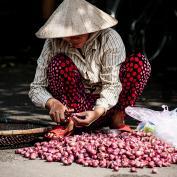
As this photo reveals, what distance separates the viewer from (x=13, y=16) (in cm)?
1048

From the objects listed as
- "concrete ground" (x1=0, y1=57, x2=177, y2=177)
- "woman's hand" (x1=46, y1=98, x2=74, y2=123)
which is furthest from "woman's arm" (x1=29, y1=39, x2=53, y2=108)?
"concrete ground" (x1=0, y1=57, x2=177, y2=177)

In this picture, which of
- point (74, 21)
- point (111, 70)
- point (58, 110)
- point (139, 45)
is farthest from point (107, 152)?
point (139, 45)

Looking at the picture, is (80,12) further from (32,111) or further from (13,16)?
(13,16)

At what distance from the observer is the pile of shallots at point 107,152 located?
388 centimetres

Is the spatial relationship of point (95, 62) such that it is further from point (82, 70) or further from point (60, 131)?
point (60, 131)

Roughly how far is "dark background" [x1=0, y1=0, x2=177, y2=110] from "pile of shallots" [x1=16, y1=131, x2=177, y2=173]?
2.21 metres

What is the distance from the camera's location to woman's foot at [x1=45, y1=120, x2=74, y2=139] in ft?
14.2

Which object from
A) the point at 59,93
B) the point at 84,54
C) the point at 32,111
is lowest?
the point at 32,111

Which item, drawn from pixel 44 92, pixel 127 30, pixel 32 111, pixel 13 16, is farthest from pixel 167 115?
pixel 13 16

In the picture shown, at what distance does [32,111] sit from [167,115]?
1747 millimetres

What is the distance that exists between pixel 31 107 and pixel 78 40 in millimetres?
1807

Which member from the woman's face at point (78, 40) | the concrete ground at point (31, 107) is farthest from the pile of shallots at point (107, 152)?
the woman's face at point (78, 40)

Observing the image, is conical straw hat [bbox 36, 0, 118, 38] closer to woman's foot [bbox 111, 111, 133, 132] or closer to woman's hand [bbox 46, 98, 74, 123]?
woman's hand [bbox 46, 98, 74, 123]

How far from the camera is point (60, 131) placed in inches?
173
